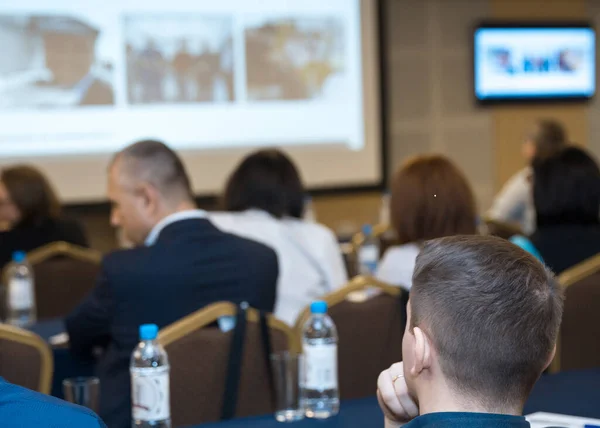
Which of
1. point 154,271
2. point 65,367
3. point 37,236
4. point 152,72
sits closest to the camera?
point 154,271

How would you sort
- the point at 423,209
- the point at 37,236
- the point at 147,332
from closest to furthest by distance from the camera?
the point at 147,332
the point at 423,209
the point at 37,236

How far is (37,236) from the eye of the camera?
4.45 m

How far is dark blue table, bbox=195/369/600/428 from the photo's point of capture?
6.55 ft

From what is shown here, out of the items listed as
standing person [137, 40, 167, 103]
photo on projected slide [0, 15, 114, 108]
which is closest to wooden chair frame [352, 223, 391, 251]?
standing person [137, 40, 167, 103]

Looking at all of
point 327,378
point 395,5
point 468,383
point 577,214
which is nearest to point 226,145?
point 395,5

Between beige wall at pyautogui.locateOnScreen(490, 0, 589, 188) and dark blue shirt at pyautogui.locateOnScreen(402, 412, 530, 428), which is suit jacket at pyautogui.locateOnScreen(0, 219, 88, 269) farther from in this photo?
beige wall at pyautogui.locateOnScreen(490, 0, 589, 188)

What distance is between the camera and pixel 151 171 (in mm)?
2975

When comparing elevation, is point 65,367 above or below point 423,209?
below

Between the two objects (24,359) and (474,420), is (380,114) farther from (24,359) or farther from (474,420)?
(474,420)

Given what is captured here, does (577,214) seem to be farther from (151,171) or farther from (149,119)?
(149,119)

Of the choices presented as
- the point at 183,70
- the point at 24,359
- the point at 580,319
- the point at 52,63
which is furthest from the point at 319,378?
the point at 183,70

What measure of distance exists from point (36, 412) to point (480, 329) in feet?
2.13

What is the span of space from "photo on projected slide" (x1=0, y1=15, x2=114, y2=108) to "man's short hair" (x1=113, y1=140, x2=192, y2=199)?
10.5 ft

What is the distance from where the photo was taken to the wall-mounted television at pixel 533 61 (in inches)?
301
